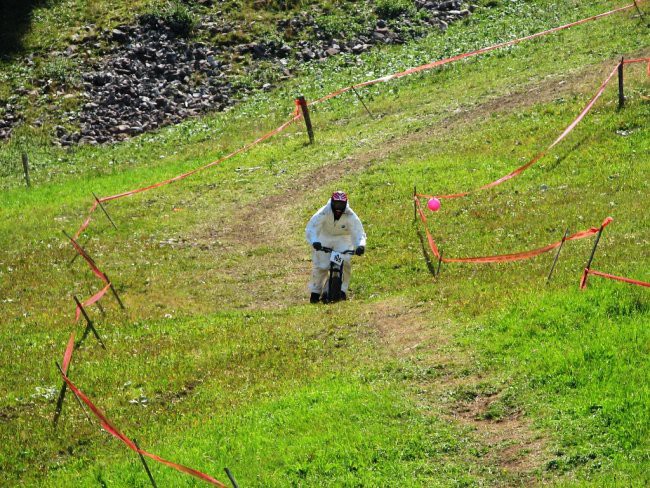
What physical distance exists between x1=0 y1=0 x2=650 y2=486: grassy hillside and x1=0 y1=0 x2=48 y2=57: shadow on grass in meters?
8.87

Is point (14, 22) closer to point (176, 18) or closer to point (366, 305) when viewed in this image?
point (176, 18)

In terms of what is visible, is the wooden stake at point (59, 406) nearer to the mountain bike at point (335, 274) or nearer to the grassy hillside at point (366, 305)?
the grassy hillside at point (366, 305)

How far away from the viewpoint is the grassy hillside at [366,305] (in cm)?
1088

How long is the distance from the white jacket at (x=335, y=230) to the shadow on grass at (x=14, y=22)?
27.8 meters

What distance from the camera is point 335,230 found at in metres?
17.9

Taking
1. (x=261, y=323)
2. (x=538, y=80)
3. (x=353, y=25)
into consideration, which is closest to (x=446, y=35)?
(x=353, y=25)

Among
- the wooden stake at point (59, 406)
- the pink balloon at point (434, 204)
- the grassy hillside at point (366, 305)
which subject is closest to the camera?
the grassy hillside at point (366, 305)

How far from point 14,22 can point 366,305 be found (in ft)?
105

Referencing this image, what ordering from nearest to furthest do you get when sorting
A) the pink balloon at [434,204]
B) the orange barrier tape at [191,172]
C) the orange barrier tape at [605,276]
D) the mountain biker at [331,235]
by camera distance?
the orange barrier tape at [605,276] < the mountain biker at [331,235] < the pink balloon at [434,204] < the orange barrier tape at [191,172]

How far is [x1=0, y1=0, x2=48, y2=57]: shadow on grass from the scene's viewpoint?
→ 134ft

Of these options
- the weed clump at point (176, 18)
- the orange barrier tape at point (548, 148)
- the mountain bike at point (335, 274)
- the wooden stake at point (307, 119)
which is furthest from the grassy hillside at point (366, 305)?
the weed clump at point (176, 18)

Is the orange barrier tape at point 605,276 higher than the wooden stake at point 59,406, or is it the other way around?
the orange barrier tape at point 605,276

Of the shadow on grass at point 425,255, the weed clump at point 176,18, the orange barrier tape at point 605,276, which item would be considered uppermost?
the weed clump at point 176,18

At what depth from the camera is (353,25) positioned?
134ft
